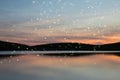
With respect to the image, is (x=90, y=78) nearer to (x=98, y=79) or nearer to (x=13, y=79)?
(x=98, y=79)

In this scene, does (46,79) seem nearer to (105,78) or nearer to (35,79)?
(35,79)

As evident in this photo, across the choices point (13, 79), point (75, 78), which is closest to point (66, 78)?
point (75, 78)

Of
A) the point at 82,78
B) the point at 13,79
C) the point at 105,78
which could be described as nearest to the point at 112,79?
the point at 105,78

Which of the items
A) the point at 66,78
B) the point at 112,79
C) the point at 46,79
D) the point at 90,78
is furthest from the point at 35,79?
the point at 112,79

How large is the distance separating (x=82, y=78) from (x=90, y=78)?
44.3 inches

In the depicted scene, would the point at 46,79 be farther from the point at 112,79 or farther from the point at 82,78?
the point at 112,79

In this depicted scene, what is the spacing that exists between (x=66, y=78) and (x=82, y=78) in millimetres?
2168

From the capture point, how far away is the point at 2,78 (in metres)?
38.9

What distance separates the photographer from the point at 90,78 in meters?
38.9

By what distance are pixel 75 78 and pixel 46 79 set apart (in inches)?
149

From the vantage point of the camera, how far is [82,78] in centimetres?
3944

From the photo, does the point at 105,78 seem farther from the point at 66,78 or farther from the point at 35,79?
the point at 35,79

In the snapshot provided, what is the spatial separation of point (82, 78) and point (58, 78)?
314 cm

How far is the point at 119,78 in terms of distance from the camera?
37.9m
